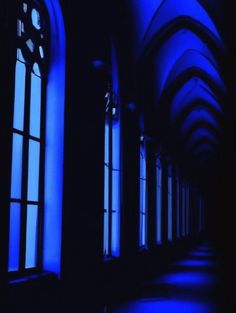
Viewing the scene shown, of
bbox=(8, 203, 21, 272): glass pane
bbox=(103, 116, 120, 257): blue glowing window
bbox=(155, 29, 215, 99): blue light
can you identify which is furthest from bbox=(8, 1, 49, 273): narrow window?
bbox=(155, 29, 215, 99): blue light

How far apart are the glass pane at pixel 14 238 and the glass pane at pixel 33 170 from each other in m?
0.56

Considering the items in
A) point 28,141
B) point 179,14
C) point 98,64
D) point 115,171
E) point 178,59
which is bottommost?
point 28,141

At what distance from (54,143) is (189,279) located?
6.85 m

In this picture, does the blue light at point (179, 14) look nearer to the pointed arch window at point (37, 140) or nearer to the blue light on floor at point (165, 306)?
the pointed arch window at point (37, 140)

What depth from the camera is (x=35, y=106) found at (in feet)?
23.4

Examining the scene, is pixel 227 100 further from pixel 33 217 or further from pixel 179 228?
pixel 33 217

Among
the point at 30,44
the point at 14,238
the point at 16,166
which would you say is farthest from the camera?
the point at 30,44

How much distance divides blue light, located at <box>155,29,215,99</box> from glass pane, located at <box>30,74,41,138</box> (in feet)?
28.3

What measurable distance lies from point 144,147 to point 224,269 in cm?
406

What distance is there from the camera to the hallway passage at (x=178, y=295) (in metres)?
8.65

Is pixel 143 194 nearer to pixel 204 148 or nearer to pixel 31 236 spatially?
pixel 31 236

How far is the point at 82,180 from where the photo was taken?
825cm

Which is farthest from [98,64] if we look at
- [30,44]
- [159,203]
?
[159,203]

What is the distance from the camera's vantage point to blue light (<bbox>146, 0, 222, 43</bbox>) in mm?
13312
